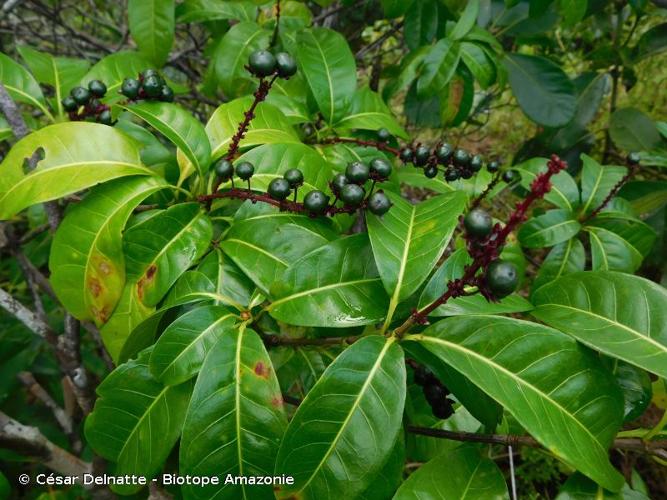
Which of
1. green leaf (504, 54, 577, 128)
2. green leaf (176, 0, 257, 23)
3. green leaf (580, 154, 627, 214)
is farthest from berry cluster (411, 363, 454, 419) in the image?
green leaf (504, 54, 577, 128)

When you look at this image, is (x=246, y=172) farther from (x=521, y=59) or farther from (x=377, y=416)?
(x=521, y=59)

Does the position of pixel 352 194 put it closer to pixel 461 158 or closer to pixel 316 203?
pixel 316 203

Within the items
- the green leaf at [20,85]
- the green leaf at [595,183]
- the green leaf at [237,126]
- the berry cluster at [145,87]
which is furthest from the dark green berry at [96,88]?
the green leaf at [595,183]

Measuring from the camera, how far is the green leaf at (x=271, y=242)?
1075mm

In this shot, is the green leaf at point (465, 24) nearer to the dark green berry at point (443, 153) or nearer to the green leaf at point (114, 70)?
the dark green berry at point (443, 153)

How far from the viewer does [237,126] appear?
1.36m

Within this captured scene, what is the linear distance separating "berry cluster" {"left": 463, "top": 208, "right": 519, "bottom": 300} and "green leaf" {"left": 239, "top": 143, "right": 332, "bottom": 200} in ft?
2.03

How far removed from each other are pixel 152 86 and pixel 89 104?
0.83 feet

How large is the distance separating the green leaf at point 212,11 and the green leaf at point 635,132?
2.14m

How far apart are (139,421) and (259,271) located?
0.43 m

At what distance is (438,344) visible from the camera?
2.87 ft

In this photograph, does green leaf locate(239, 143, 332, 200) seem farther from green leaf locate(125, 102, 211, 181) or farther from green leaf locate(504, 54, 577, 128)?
green leaf locate(504, 54, 577, 128)

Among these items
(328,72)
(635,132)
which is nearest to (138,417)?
(328,72)

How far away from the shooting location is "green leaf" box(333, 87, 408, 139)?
1682 millimetres
